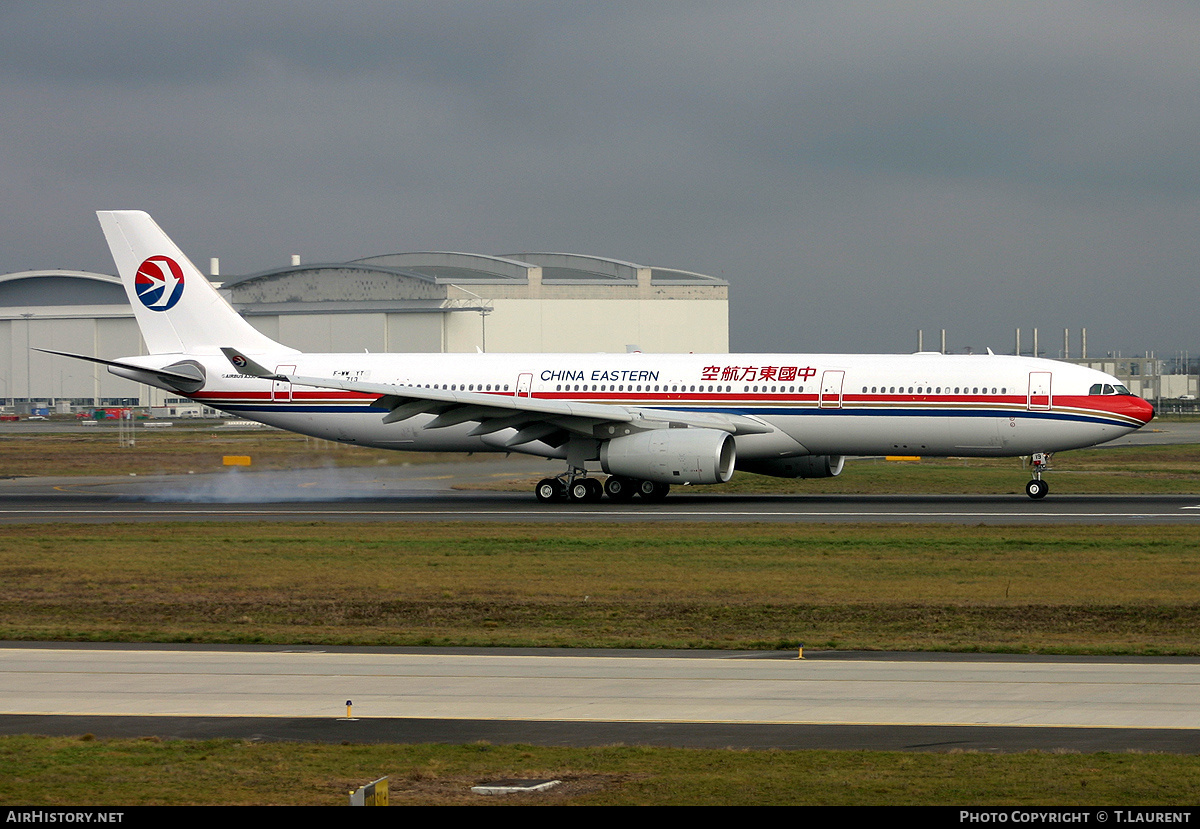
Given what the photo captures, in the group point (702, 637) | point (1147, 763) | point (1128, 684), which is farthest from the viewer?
point (702, 637)

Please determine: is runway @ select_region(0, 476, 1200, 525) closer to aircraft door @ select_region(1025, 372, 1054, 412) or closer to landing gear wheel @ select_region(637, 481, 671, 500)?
landing gear wheel @ select_region(637, 481, 671, 500)

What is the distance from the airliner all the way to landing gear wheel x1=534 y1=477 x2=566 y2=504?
4 centimetres

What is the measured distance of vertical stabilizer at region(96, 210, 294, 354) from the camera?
43219 mm

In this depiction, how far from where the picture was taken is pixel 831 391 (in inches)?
1491

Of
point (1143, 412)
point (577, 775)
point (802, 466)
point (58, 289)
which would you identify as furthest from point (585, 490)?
point (58, 289)

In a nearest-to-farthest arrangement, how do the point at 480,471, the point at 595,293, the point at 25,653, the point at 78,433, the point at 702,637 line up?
the point at 25,653 → the point at 702,637 → the point at 480,471 → the point at 78,433 → the point at 595,293

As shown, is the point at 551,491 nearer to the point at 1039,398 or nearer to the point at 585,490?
the point at 585,490

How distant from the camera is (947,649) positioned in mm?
17219

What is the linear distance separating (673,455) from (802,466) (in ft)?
19.2

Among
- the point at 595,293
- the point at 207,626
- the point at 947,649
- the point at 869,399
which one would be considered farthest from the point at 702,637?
the point at 595,293

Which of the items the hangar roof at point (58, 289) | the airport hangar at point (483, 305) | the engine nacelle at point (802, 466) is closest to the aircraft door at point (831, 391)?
the engine nacelle at point (802, 466)

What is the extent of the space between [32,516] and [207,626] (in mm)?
19083

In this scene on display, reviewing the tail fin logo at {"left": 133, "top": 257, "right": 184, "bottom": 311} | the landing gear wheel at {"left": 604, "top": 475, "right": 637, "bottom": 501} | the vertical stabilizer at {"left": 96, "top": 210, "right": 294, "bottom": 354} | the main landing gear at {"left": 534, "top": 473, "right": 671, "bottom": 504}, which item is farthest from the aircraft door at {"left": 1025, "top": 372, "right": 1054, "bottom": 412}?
the tail fin logo at {"left": 133, "top": 257, "right": 184, "bottom": 311}

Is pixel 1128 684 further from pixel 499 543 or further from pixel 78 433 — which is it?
pixel 78 433
